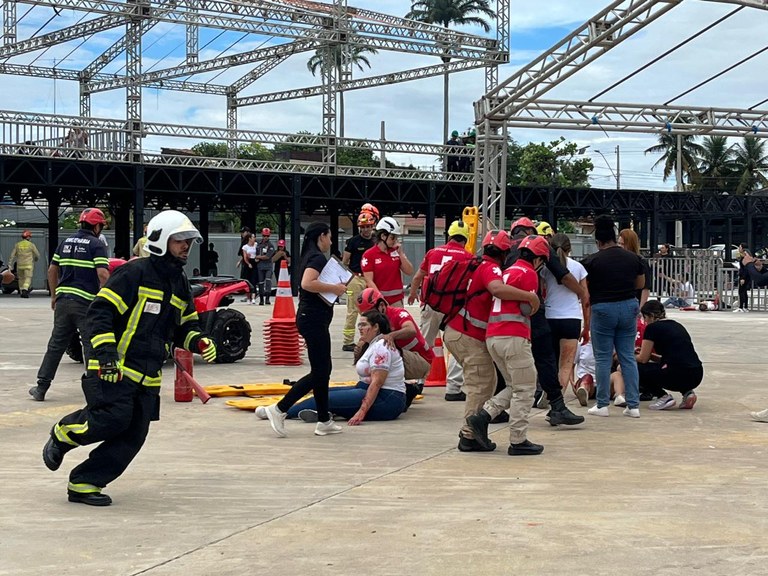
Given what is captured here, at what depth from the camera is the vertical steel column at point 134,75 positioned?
32781 mm

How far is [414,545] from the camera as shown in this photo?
5070 mm

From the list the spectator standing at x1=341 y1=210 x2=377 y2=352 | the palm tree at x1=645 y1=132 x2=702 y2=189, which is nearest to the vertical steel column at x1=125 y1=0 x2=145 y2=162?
the spectator standing at x1=341 y1=210 x2=377 y2=352

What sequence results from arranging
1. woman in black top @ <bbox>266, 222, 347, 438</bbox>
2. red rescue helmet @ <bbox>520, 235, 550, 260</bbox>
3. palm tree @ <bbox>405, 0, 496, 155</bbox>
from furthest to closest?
1. palm tree @ <bbox>405, 0, 496, 155</bbox>
2. woman in black top @ <bbox>266, 222, 347, 438</bbox>
3. red rescue helmet @ <bbox>520, 235, 550, 260</bbox>

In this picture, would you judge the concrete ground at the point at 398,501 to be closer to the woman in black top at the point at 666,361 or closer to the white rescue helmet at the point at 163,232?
the woman in black top at the point at 666,361

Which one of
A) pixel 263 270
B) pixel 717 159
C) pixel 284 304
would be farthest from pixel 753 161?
pixel 284 304

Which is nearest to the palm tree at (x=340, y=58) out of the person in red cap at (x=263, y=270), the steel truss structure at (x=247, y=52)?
the steel truss structure at (x=247, y=52)

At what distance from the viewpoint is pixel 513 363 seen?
748cm

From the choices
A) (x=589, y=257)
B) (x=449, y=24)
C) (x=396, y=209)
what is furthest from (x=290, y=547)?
(x=449, y=24)

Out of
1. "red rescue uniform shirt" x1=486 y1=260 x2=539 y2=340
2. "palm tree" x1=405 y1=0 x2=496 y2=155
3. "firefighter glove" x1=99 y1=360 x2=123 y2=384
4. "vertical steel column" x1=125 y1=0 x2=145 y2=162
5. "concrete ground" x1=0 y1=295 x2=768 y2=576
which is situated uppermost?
"palm tree" x1=405 y1=0 x2=496 y2=155

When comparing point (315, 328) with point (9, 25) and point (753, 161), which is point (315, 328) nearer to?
point (9, 25)

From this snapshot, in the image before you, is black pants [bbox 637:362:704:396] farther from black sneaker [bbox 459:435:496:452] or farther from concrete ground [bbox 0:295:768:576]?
black sneaker [bbox 459:435:496:452]

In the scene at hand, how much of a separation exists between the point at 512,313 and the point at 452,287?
506 mm

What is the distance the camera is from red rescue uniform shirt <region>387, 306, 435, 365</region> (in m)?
9.34

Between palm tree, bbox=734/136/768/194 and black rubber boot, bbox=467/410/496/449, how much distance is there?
244ft
